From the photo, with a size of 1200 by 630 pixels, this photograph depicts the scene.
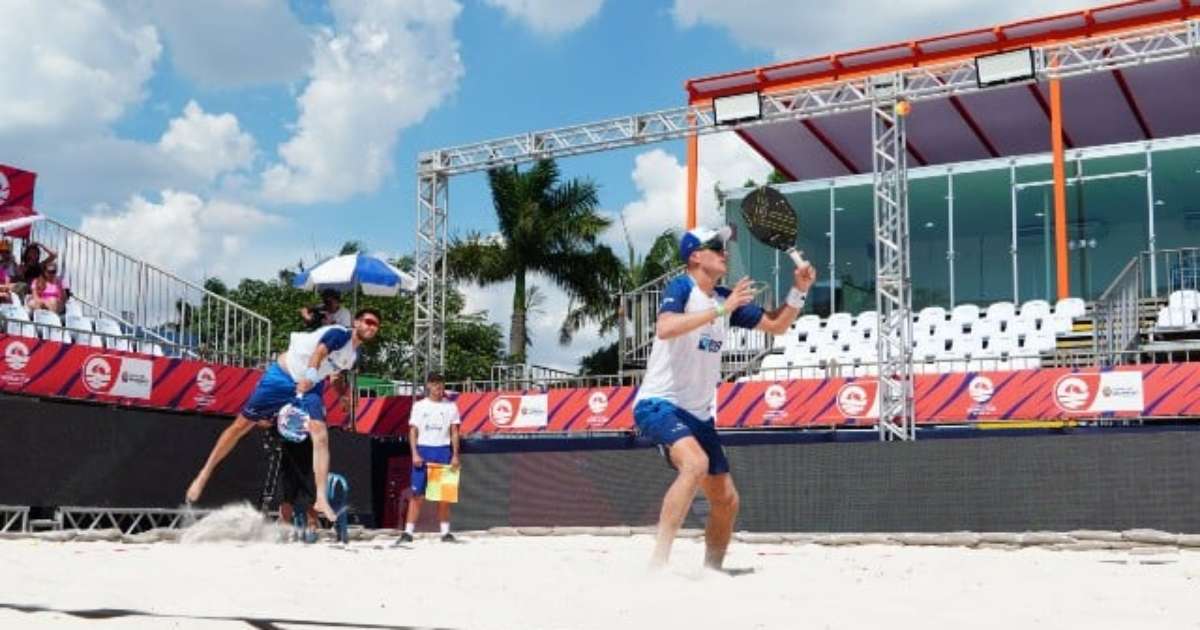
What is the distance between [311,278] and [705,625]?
1421 centimetres

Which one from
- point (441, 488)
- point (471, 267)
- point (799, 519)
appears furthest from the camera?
point (471, 267)

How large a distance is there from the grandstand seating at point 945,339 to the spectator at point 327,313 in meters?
9.28

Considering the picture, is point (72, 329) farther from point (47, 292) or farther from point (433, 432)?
point (433, 432)

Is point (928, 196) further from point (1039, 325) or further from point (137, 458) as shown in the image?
point (137, 458)

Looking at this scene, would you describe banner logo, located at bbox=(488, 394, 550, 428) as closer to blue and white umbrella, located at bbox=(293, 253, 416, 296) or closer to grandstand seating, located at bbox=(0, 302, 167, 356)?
blue and white umbrella, located at bbox=(293, 253, 416, 296)

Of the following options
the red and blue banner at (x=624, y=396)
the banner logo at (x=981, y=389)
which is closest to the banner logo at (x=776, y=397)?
the red and blue banner at (x=624, y=396)

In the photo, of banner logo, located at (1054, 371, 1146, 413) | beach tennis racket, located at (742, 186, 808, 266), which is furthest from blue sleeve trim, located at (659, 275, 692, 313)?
banner logo, located at (1054, 371, 1146, 413)

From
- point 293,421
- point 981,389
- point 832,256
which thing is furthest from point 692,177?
point 293,421

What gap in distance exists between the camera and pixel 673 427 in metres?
6.69

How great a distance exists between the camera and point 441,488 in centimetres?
1247

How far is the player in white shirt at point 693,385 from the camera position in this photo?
654cm

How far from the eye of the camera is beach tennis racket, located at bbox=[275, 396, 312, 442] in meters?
10.2

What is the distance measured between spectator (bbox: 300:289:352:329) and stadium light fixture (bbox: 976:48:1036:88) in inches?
359

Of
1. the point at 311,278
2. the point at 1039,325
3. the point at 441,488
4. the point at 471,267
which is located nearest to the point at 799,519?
the point at 441,488
